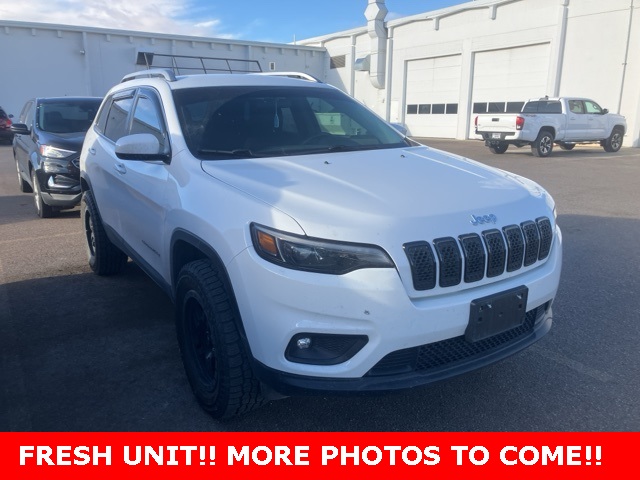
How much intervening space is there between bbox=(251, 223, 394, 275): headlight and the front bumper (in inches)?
1.2

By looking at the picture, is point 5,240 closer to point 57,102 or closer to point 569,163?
point 57,102

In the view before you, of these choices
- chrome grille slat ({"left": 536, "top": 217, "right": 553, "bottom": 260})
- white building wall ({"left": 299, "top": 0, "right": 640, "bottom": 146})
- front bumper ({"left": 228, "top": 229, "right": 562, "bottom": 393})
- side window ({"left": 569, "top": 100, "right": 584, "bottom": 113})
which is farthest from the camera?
white building wall ({"left": 299, "top": 0, "right": 640, "bottom": 146})

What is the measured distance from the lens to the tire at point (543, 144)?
17.4m

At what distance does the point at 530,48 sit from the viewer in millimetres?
23984

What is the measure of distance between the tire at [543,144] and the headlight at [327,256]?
16619 mm

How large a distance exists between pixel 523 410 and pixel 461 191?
1270mm

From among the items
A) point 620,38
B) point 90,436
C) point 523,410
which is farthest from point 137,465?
point 620,38

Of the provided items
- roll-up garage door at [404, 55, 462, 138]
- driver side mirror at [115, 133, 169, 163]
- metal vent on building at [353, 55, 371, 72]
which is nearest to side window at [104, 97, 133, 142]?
driver side mirror at [115, 133, 169, 163]

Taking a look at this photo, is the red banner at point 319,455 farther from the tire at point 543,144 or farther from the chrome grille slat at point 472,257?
the tire at point 543,144

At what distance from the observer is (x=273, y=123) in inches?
148

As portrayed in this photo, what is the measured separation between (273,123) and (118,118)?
1668 mm

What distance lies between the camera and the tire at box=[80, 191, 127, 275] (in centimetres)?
497

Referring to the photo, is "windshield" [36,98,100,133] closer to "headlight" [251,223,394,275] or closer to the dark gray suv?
the dark gray suv

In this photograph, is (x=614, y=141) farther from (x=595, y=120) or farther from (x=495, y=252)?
(x=495, y=252)
